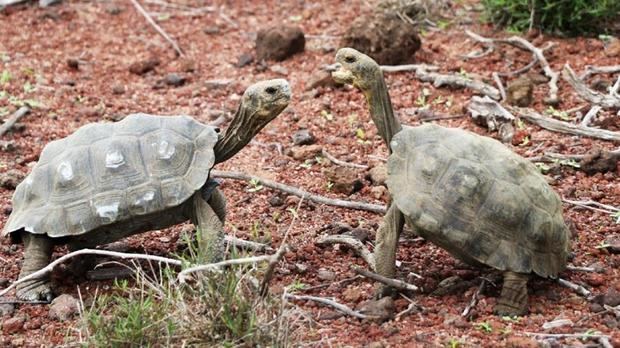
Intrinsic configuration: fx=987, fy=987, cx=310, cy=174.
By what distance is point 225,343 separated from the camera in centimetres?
397

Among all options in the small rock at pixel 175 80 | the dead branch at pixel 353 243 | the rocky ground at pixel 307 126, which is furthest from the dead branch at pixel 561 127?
the small rock at pixel 175 80

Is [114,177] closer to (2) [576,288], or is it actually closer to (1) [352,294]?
(1) [352,294]

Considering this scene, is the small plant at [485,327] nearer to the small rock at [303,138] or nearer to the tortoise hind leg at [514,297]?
the tortoise hind leg at [514,297]

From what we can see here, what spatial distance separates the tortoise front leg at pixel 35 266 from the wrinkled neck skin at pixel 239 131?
1.01 m

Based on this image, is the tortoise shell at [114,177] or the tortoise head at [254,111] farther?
the tortoise head at [254,111]

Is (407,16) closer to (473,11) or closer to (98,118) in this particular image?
(473,11)

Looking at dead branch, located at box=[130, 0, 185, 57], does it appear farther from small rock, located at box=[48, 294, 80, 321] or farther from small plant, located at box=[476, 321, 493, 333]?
small plant, located at box=[476, 321, 493, 333]

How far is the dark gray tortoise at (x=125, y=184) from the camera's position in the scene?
4.88 meters

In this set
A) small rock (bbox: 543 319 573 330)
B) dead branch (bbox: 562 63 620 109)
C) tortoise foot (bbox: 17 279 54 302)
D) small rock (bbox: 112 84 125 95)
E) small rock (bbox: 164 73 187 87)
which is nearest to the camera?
small rock (bbox: 543 319 573 330)

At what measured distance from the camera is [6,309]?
4895 mm

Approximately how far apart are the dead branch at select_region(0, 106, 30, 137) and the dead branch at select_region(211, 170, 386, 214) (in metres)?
1.87

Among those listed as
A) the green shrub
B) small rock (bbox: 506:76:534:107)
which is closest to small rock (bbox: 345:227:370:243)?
small rock (bbox: 506:76:534:107)

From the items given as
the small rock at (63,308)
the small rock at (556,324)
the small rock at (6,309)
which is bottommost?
the small rock at (6,309)

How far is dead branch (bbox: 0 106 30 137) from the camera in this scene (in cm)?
727
